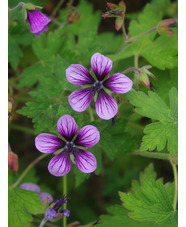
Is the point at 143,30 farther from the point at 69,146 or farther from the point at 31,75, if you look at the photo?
the point at 69,146

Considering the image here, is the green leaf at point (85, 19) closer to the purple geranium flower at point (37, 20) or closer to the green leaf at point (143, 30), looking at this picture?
the green leaf at point (143, 30)

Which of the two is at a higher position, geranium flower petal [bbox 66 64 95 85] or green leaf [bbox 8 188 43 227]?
geranium flower petal [bbox 66 64 95 85]

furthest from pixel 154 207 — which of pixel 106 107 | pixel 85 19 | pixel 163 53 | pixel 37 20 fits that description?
pixel 85 19

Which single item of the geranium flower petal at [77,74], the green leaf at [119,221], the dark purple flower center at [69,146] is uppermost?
the geranium flower petal at [77,74]

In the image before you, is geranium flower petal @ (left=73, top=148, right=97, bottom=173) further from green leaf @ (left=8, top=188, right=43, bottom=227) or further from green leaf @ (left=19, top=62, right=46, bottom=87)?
green leaf @ (left=19, top=62, right=46, bottom=87)

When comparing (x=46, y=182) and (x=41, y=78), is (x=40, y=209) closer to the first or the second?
(x=41, y=78)

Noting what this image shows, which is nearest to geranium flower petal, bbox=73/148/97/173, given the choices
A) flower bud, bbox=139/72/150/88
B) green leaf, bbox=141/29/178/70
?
flower bud, bbox=139/72/150/88

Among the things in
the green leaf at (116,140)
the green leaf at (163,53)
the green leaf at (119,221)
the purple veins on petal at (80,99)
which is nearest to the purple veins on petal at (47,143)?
the purple veins on petal at (80,99)
